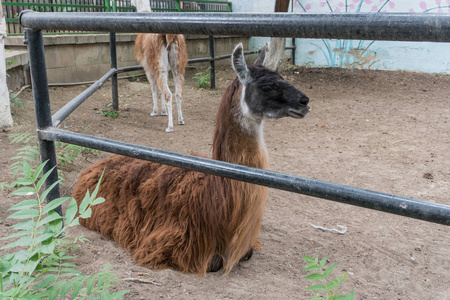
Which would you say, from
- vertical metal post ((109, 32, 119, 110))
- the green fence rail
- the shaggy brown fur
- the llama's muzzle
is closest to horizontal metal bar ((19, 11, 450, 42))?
the shaggy brown fur

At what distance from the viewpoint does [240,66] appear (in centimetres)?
256

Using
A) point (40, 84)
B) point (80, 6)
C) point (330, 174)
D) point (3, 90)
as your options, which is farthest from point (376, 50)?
point (40, 84)

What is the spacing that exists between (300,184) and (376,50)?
Result: 10156mm

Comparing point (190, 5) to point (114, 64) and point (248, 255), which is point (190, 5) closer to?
point (114, 64)

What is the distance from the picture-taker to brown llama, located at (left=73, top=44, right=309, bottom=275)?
8.21 ft

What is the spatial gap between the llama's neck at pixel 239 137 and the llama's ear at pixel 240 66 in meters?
0.07

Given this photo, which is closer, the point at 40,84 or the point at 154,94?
the point at 40,84

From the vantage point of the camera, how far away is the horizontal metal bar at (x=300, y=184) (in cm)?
100

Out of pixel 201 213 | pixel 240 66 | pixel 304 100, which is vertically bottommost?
pixel 201 213

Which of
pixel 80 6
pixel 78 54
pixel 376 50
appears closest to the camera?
pixel 78 54

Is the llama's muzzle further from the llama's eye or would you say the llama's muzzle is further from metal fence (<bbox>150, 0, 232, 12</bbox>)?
metal fence (<bbox>150, 0, 232, 12</bbox>)

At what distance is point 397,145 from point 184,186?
3512 millimetres

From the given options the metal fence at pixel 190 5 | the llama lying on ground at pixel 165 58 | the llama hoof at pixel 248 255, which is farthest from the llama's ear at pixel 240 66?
the metal fence at pixel 190 5

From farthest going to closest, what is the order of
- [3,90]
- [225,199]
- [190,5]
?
[190,5]
[3,90]
[225,199]
